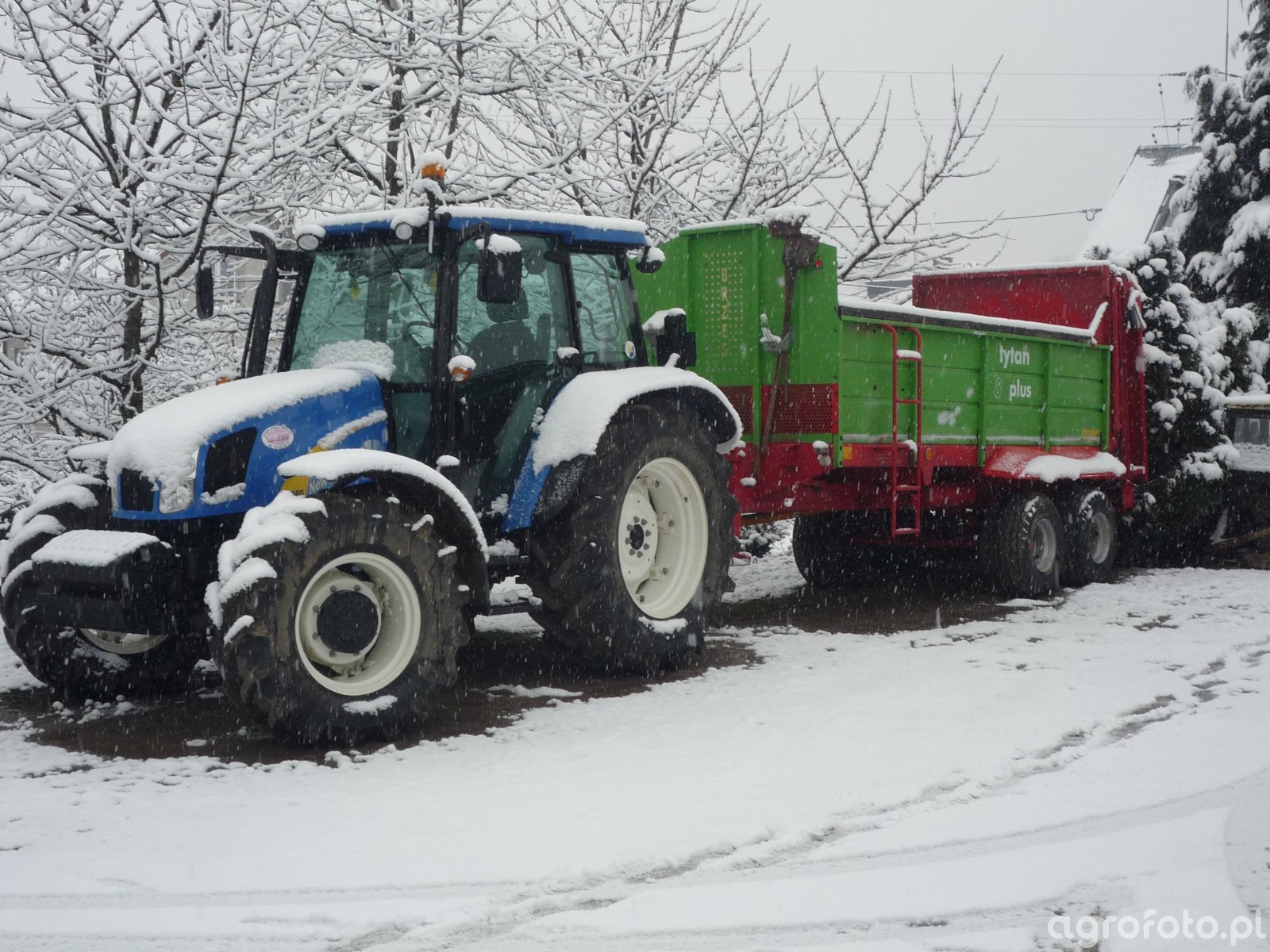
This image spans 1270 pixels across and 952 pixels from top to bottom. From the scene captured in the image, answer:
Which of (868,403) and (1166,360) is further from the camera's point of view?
(1166,360)

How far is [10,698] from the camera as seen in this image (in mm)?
6766

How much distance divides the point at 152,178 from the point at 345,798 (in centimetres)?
507

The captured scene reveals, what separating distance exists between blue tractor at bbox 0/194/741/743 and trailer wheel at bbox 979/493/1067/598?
331 cm

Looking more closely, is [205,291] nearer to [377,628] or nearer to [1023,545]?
[377,628]

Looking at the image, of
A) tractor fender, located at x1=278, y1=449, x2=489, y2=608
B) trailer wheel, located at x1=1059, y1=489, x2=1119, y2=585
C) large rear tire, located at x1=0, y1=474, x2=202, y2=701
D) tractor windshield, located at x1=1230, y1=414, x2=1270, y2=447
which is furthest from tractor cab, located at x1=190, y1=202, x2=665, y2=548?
tractor windshield, located at x1=1230, y1=414, x2=1270, y2=447

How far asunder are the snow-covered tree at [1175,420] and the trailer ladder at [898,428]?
379 cm

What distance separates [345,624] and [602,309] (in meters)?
2.48

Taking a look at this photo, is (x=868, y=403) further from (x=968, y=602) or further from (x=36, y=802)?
(x=36, y=802)

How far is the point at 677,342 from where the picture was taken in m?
7.66

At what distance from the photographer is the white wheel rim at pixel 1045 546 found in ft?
33.8

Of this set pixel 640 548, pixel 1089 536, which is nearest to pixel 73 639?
pixel 640 548

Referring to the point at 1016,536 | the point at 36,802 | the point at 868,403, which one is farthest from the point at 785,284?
the point at 36,802

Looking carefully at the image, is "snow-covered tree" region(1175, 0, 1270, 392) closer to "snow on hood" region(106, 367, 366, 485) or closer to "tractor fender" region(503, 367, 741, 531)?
"tractor fender" region(503, 367, 741, 531)

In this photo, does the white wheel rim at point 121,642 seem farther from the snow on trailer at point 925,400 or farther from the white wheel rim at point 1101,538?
the white wheel rim at point 1101,538
